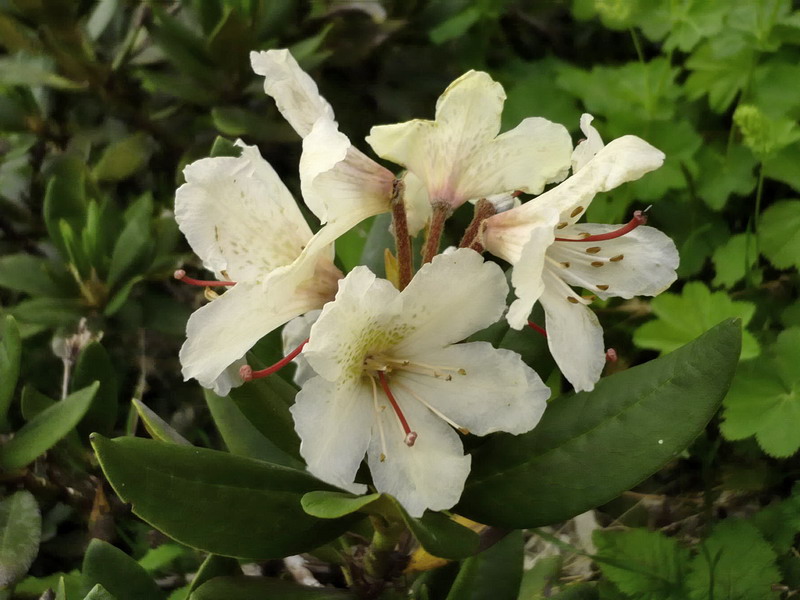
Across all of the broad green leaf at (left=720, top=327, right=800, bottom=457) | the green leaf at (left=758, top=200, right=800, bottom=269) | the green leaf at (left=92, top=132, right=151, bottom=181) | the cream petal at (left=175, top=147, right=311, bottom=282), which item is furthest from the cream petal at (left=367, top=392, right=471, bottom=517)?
the green leaf at (left=92, top=132, right=151, bottom=181)

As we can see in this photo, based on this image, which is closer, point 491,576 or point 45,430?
point 491,576

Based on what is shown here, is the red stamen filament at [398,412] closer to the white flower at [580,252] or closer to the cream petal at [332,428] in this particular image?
the cream petal at [332,428]

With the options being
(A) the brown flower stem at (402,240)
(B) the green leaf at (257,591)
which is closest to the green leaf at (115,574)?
(B) the green leaf at (257,591)

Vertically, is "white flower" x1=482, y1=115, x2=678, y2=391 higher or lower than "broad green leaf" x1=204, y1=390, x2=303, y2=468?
higher

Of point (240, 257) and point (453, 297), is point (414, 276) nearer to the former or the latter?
point (453, 297)

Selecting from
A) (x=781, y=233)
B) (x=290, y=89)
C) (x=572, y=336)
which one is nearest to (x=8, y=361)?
(x=290, y=89)

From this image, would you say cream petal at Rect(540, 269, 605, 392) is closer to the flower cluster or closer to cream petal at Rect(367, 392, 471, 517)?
the flower cluster
